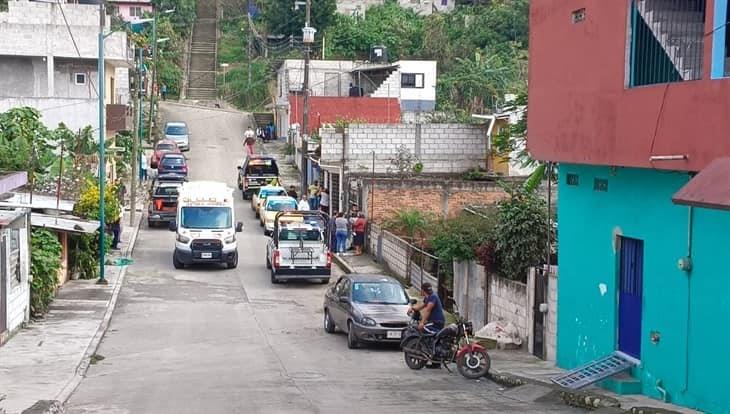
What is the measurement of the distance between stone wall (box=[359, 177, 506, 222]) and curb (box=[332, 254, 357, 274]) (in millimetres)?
2496

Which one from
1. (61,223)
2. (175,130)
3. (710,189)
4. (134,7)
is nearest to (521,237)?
(710,189)

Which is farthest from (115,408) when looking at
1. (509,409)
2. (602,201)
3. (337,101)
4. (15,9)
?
(337,101)

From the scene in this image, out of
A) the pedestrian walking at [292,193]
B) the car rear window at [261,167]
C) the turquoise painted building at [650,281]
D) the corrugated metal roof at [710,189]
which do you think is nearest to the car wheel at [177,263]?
the pedestrian walking at [292,193]

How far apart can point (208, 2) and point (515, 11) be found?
34342 millimetres

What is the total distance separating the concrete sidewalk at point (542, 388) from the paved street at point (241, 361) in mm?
301

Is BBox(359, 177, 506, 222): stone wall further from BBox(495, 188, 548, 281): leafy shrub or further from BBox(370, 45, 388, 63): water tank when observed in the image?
BBox(370, 45, 388, 63): water tank

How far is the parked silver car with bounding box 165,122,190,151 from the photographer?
65812mm

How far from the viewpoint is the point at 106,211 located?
3719 cm

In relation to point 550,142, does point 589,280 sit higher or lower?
lower

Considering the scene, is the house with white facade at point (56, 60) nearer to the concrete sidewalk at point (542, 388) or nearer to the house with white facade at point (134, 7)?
the concrete sidewalk at point (542, 388)

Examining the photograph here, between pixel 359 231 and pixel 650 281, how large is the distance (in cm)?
2373

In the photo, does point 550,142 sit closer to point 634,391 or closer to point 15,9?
point 634,391

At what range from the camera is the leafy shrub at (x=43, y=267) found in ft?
92.9

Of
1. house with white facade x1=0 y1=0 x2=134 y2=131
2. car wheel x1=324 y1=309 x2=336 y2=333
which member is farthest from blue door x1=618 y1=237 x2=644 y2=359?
house with white facade x1=0 y1=0 x2=134 y2=131
